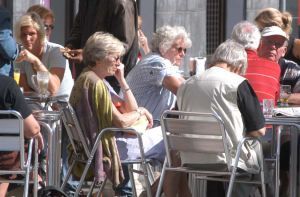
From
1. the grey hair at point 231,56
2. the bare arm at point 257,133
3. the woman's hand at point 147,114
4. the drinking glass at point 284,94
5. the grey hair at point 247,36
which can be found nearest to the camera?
the bare arm at point 257,133

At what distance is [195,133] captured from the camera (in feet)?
20.4

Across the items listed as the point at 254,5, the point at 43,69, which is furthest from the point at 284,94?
the point at 254,5

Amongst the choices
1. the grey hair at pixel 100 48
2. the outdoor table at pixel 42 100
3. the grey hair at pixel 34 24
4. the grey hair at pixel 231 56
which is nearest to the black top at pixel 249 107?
the grey hair at pixel 231 56

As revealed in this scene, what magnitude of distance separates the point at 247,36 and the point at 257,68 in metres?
0.31

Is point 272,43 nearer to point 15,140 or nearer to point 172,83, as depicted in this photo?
point 172,83

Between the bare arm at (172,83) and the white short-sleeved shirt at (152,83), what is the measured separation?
4 centimetres

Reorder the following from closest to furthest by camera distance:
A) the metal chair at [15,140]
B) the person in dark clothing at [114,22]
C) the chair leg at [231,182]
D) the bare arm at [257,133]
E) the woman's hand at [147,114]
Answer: the metal chair at [15,140], the chair leg at [231,182], the bare arm at [257,133], the woman's hand at [147,114], the person in dark clothing at [114,22]

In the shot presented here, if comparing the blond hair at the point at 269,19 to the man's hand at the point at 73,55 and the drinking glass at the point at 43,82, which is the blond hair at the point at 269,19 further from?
the drinking glass at the point at 43,82

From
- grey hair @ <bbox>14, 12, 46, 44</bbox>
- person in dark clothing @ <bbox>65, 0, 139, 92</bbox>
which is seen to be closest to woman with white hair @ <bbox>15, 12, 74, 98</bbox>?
grey hair @ <bbox>14, 12, 46, 44</bbox>

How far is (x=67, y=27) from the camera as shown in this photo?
11.6m

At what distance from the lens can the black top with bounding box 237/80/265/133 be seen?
6273 millimetres

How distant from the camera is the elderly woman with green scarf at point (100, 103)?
666 cm

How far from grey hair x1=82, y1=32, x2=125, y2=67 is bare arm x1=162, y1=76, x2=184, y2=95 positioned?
23.3 inches

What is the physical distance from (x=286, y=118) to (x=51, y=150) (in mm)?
1524
